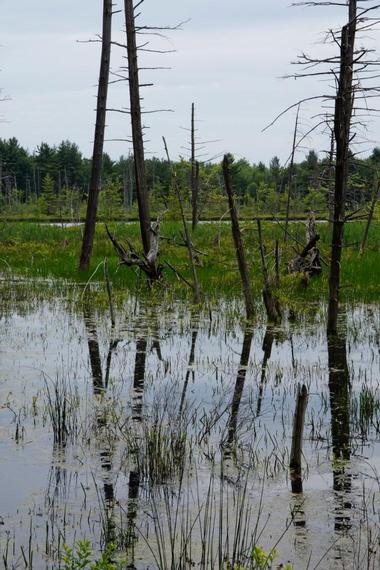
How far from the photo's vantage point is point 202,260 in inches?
897

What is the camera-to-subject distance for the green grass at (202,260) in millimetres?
17797

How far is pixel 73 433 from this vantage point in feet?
23.9

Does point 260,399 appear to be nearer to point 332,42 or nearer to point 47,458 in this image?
point 47,458

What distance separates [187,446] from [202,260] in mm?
15998

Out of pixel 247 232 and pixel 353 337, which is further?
pixel 247 232

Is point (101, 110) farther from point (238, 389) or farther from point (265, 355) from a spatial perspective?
point (238, 389)

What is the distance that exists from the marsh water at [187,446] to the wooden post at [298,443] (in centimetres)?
7

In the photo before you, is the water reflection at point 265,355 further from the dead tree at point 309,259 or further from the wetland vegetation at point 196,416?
the dead tree at point 309,259

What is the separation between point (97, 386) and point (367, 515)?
4.42 m

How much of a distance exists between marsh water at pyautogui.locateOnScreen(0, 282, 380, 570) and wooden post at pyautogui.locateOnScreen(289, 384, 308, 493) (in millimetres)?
70

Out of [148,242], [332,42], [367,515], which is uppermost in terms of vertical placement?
[332,42]

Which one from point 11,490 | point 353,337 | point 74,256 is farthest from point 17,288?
point 11,490

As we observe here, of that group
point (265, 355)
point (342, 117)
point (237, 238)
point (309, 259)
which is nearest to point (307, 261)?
point (309, 259)

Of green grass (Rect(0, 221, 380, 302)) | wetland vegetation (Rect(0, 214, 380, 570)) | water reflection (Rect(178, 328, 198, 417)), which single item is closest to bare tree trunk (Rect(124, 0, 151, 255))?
green grass (Rect(0, 221, 380, 302))
